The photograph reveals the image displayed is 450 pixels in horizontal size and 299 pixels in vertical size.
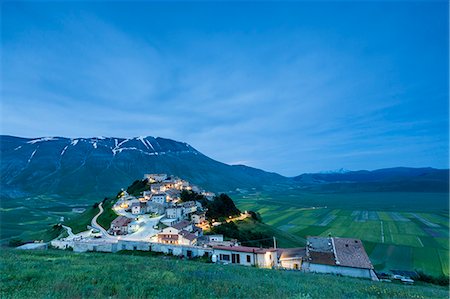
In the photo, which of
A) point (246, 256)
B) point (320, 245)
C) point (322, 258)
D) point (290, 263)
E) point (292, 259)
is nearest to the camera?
point (322, 258)

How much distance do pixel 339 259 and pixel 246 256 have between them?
1254 centimetres

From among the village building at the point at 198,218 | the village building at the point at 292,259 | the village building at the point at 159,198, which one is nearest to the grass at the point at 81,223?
the village building at the point at 159,198

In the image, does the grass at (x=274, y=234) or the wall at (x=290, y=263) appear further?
the grass at (x=274, y=234)

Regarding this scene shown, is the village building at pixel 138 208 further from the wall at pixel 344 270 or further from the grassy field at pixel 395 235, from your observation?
the wall at pixel 344 270

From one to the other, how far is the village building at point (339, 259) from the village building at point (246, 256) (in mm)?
4753

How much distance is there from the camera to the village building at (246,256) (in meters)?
33.8

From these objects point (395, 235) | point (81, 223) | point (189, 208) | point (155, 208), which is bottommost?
point (395, 235)

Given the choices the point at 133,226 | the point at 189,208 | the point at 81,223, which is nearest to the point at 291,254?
the point at 133,226

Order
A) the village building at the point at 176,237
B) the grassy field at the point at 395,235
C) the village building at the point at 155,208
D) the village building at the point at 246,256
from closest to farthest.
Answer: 1. the village building at the point at 246,256
2. the village building at the point at 176,237
3. the grassy field at the point at 395,235
4. the village building at the point at 155,208

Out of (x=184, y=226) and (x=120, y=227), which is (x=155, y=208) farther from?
(x=184, y=226)

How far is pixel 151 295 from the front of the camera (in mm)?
9406

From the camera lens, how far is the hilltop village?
33219 millimetres

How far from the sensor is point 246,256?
3450 cm

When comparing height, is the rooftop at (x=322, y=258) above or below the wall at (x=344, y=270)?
above
